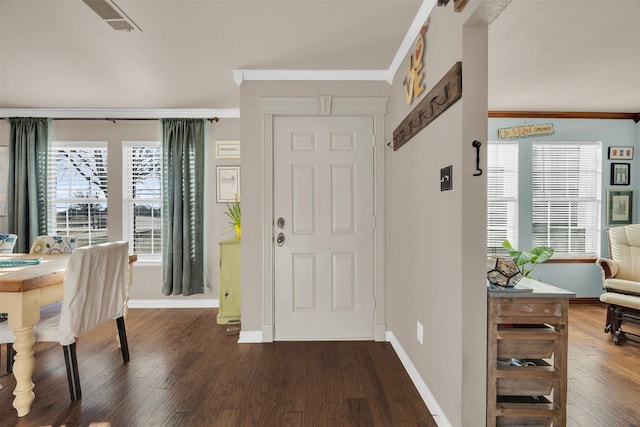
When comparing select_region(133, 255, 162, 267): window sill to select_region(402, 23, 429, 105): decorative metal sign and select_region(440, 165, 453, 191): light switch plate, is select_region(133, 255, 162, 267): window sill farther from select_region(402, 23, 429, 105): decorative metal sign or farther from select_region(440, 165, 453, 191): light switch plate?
select_region(440, 165, 453, 191): light switch plate

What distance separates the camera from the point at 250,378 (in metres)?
2.37

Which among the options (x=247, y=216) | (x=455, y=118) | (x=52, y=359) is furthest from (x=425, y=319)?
(x=52, y=359)

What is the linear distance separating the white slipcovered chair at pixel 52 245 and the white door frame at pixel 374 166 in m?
2.00

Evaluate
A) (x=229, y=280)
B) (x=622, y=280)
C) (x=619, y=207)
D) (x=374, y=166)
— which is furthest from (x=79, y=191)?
(x=619, y=207)

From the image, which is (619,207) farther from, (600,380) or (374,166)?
(374,166)

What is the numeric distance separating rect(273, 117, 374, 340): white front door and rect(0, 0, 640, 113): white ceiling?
2.09 ft

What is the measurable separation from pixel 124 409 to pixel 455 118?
8.47 feet

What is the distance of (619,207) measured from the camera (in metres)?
4.30

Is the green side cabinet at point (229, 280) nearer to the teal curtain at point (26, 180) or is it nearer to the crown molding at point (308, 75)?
the crown molding at point (308, 75)

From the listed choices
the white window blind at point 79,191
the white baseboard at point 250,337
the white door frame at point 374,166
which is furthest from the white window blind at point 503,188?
the white window blind at point 79,191

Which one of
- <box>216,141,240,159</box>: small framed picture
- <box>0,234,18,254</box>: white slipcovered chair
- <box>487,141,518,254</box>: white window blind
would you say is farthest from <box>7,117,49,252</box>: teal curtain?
<box>487,141,518,254</box>: white window blind

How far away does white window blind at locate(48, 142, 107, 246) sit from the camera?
4.29 meters

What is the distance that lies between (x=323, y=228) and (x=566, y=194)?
A: 3.55 meters

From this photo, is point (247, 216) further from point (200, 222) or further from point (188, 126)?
point (188, 126)
